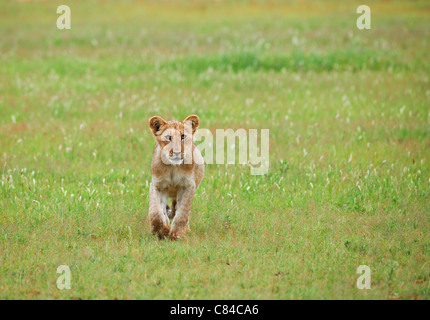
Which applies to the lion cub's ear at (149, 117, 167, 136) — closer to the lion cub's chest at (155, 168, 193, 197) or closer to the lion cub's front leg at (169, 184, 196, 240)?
the lion cub's chest at (155, 168, 193, 197)

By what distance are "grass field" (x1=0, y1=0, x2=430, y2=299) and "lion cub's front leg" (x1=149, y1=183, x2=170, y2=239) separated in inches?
7.3

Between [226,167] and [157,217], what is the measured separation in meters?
3.55

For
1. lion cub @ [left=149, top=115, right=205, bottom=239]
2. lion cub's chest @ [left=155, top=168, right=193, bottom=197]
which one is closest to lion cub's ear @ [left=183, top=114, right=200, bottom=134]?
lion cub @ [left=149, top=115, right=205, bottom=239]

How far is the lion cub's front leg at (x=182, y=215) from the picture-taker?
816 centimetres

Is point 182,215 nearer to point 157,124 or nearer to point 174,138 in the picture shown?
point 174,138

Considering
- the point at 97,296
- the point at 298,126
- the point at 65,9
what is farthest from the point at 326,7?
the point at 97,296

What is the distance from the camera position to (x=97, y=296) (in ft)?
22.1

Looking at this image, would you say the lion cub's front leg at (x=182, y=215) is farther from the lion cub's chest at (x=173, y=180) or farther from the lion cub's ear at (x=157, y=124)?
the lion cub's ear at (x=157, y=124)

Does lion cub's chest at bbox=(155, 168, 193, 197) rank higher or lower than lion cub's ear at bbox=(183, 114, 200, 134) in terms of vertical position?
lower

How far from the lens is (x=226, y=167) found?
1145 cm

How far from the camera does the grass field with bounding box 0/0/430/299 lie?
7.30 m

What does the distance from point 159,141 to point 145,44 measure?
16665 mm
